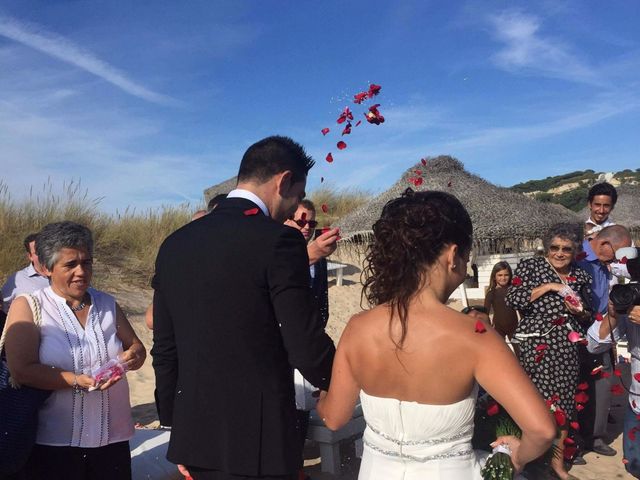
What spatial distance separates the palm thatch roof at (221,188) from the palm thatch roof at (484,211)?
3.90 meters

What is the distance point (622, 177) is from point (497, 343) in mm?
62126

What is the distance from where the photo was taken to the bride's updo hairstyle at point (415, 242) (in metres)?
2.10

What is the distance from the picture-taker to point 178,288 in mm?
2336

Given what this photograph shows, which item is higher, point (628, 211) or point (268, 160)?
point (628, 211)

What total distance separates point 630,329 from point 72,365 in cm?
338

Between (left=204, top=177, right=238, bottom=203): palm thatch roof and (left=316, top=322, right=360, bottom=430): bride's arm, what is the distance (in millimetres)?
10604

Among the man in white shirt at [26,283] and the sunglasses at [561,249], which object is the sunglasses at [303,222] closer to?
the sunglasses at [561,249]

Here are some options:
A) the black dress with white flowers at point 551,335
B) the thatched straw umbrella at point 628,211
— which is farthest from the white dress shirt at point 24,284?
the thatched straw umbrella at point 628,211

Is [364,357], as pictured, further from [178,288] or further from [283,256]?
[178,288]

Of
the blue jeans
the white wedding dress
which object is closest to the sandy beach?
the blue jeans

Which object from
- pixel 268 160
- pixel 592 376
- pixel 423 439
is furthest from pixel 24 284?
pixel 592 376

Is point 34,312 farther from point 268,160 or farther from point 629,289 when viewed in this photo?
point 629,289

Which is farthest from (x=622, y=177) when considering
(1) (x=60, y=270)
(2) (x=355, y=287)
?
(1) (x=60, y=270)

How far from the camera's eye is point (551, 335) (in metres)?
4.92
